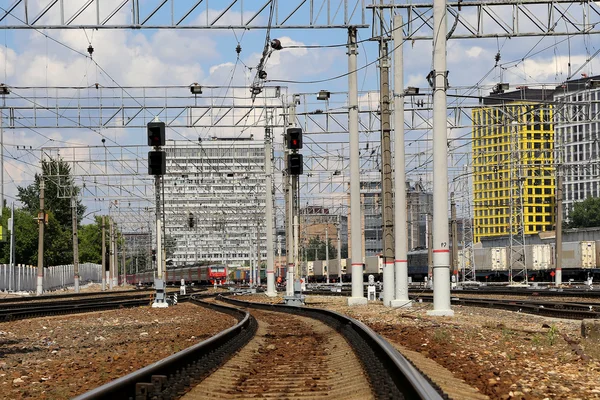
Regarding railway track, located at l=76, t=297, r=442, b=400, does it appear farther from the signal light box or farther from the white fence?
the white fence

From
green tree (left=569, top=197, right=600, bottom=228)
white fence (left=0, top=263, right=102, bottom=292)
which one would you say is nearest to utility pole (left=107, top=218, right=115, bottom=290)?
white fence (left=0, top=263, right=102, bottom=292)

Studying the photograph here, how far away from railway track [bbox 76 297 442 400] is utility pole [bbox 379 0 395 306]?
50.5ft

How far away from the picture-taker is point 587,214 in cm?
16675

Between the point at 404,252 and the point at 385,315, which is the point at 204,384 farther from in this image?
the point at 404,252

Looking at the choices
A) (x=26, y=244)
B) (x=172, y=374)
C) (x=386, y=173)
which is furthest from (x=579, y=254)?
(x=172, y=374)

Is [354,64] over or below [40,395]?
over

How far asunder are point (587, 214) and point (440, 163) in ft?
488

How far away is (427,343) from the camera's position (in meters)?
15.9

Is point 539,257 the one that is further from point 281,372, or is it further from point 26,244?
point 281,372

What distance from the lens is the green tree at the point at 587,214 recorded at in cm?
16580

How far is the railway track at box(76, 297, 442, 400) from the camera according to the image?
8.47m

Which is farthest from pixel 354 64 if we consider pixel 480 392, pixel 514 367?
pixel 480 392

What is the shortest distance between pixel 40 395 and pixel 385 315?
18.1 meters

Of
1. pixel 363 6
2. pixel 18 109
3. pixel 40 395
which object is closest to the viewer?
pixel 40 395
